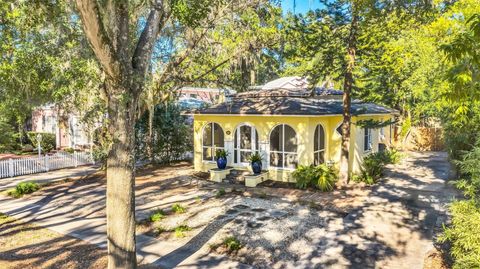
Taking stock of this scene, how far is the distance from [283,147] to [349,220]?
5.33 m

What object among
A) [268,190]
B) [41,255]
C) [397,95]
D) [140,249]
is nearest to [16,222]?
[41,255]

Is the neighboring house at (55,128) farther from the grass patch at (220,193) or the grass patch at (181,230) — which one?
the grass patch at (181,230)

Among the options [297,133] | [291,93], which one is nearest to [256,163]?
[297,133]

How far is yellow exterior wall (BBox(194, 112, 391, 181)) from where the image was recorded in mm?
14141

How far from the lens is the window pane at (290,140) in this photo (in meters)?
14.6

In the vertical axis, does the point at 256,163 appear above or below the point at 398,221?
above

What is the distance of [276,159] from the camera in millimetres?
15000

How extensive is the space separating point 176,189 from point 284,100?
6013 millimetres

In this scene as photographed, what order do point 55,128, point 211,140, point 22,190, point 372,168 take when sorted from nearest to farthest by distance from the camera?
1. point 22,190
2. point 372,168
3. point 211,140
4. point 55,128

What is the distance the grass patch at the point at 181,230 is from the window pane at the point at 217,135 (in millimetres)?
7516

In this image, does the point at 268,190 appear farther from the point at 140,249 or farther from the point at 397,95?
the point at 397,95

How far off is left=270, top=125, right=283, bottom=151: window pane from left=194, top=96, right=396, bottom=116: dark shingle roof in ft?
3.13

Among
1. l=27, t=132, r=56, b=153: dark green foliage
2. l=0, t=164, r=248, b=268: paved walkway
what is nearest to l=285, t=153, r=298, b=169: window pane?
l=0, t=164, r=248, b=268: paved walkway

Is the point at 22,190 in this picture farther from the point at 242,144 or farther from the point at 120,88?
the point at 120,88
